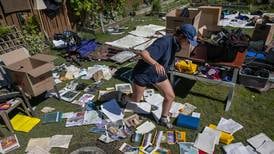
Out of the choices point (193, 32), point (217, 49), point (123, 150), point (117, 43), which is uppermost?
point (193, 32)

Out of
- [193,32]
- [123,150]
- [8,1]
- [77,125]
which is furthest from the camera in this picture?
[8,1]

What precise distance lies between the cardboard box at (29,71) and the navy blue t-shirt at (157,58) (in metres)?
1.69

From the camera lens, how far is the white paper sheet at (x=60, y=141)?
394 centimetres

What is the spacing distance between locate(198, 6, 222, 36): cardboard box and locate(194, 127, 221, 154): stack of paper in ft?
10.1

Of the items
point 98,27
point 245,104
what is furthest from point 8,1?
point 245,104

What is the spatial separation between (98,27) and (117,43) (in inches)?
68.9

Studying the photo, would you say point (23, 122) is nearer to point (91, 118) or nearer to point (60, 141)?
point (60, 141)

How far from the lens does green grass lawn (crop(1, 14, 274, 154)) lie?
395cm

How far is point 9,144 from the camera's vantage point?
401cm

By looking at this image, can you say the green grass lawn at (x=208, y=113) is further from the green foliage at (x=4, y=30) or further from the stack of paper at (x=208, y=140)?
the green foliage at (x=4, y=30)

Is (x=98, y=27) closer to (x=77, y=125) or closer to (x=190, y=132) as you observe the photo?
(x=77, y=125)

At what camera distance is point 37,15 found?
301 inches

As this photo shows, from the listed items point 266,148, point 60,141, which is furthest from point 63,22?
point 266,148

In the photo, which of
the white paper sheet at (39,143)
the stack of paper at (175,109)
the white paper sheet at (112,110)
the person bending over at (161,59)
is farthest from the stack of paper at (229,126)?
the white paper sheet at (39,143)
